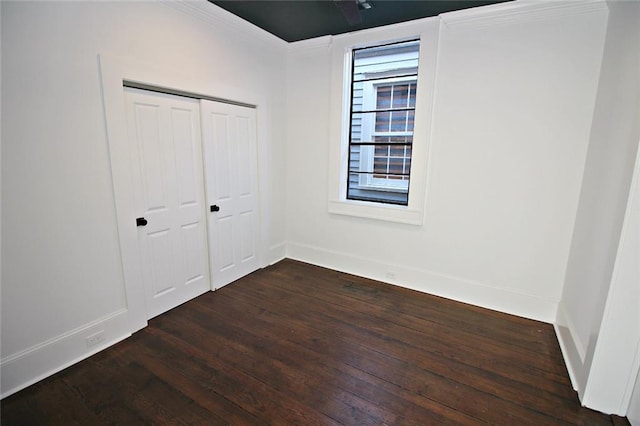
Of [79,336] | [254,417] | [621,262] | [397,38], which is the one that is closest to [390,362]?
[254,417]

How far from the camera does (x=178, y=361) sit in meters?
2.20

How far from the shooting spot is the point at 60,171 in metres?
2.00

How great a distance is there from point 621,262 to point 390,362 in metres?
1.56

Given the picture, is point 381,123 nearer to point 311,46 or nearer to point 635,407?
point 311,46

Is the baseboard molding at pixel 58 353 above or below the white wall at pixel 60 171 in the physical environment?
below

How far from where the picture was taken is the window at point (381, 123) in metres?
3.63

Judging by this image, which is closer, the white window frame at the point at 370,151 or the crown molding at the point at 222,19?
the crown molding at the point at 222,19

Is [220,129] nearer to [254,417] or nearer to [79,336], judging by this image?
[79,336]

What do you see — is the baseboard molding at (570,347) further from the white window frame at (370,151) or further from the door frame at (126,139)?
the door frame at (126,139)

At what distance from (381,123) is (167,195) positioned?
267 centimetres

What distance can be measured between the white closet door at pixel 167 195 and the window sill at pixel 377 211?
64.7 inches

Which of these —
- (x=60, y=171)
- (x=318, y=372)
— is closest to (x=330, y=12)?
(x=60, y=171)

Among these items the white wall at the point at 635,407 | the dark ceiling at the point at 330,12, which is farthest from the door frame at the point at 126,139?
the white wall at the point at 635,407

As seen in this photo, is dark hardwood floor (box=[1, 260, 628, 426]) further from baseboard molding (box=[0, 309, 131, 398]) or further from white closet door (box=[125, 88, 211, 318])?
white closet door (box=[125, 88, 211, 318])
